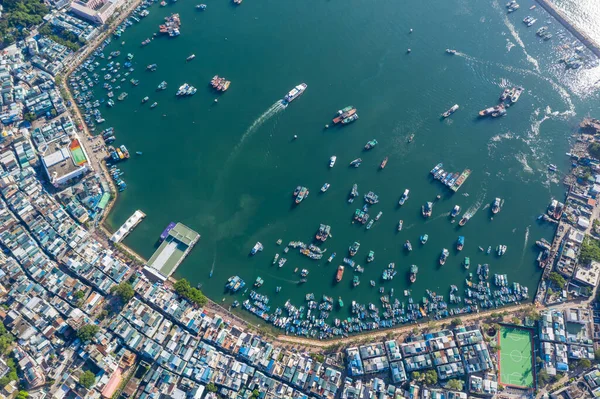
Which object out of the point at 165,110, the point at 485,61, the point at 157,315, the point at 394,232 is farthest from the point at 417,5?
the point at 157,315

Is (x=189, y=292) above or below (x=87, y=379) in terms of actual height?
above

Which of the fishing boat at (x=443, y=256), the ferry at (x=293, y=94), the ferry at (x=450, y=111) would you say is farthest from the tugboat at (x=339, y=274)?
the ferry at (x=450, y=111)

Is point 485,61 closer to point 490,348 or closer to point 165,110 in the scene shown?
point 490,348

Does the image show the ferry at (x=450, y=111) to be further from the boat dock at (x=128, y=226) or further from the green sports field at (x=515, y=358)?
the boat dock at (x=128, y=226)

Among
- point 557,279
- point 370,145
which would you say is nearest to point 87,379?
point 370,145

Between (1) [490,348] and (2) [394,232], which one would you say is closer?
(1) [490,348]

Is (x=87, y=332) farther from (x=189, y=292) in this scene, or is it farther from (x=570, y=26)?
(x=570, y=26)

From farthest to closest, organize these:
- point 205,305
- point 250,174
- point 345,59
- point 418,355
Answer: point 345,59
point 250,174
point 205,305
point 418,355
